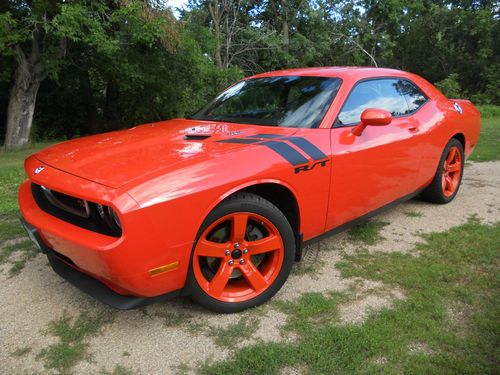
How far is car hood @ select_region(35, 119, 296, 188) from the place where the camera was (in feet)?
7.43

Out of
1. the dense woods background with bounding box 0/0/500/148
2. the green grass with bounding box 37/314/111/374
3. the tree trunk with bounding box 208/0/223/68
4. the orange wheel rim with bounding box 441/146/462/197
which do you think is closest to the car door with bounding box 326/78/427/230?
the orange wheel rim with bounding box 441/146/462/197

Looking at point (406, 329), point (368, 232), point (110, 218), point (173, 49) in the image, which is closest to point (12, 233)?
point (110, 218)

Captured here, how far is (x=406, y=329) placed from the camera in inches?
91.5

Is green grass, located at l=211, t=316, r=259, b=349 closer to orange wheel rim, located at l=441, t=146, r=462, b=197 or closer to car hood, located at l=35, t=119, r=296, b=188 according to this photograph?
car hood, located at l=35, t=119, r=296, b=188

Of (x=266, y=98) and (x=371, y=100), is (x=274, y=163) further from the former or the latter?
(x=371, y=100)

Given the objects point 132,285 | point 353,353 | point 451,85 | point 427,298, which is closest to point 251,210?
point 132,285

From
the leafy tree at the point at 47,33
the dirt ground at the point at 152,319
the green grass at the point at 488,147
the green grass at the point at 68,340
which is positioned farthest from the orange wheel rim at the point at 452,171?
the leafy tree at the point at 47,33

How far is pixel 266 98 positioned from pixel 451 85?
22318 millimetres

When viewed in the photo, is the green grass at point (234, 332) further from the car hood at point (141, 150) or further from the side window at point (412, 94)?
the side window at point (412, 94)

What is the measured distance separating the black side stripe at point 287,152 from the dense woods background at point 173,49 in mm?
7442

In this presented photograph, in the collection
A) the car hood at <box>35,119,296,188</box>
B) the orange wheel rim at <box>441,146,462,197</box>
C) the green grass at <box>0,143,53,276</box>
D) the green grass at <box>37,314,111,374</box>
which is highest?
the car hood at <box>35,119,296,188</box>

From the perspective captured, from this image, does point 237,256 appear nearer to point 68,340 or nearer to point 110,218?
point 110,218

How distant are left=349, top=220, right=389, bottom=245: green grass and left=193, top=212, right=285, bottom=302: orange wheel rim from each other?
123cm

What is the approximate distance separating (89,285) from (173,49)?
968cm
